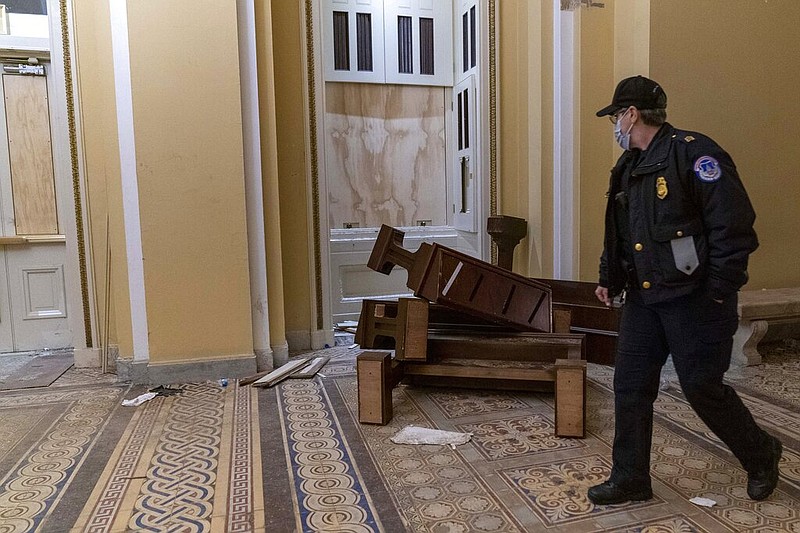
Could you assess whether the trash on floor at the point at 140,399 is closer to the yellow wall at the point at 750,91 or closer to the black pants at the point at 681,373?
the black pants at the point at 681,373

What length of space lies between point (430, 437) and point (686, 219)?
1.61m

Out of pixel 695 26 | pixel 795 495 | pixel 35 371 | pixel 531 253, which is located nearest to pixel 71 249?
pixel 35 371

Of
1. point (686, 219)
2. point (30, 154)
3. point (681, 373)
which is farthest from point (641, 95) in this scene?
point (30, 154)

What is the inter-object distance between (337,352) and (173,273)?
4.92 feet

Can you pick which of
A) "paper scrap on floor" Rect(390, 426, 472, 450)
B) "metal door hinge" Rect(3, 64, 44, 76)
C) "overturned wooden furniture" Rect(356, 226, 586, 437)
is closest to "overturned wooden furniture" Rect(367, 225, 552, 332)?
"overturned wooden furniture" Rect(356, 226, 586, 437)

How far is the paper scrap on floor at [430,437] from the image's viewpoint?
9.39 feet

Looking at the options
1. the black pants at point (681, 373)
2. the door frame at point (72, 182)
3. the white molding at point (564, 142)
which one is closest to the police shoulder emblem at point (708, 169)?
the black pants at point (681, 373)

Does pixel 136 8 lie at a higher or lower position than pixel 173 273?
higher

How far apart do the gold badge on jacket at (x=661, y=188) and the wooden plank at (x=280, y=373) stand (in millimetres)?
2780

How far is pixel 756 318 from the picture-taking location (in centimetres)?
405

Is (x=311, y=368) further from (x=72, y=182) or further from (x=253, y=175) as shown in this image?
(x=72, y=182)

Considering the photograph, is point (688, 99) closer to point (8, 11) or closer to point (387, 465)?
point (387, 465)

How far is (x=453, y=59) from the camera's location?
615 centimetres

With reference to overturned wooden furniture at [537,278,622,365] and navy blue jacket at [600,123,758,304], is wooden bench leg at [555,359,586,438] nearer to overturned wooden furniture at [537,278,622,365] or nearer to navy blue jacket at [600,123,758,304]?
navy blue jacket at [600,123,758,304]
